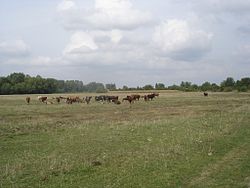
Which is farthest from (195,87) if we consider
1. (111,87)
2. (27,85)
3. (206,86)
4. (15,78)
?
(15,78)

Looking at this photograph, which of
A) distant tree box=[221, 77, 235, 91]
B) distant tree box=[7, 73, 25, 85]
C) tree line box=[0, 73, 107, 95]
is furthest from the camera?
distant tree box=[221, 77, 235, 91]

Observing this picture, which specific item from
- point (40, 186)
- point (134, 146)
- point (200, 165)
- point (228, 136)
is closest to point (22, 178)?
point (40, 186)

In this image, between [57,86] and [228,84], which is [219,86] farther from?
[57,86]

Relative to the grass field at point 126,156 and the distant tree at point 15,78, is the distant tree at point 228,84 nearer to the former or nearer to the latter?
Result: the distant tree at point 15,78

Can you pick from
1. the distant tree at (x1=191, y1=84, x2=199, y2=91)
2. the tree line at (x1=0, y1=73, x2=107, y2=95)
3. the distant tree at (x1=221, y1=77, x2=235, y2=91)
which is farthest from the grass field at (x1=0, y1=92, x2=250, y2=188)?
the distant tree at (x1=191, y1=84, x2=199, y2=91)

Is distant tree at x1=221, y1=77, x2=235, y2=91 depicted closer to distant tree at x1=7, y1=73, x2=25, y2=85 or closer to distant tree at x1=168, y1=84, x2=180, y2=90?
distant tree at x1=168, y1=84, x2=180, y2=90

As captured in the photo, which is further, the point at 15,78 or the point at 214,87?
the point at 214,87

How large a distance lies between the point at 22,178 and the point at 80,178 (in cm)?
168

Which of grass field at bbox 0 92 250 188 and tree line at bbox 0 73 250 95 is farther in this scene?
tree line at bbox 0 73 250 95

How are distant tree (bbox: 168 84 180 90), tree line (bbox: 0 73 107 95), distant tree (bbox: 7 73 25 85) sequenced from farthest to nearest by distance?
distant tree (bbox: 168 84 180 90)
distant tree (bbox: 7 73 25 85)
tree line (bbox: 0 73 107 95)

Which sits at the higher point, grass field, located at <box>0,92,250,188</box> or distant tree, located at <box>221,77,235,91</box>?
distant tree, located at <box>221,77,235,91</box>

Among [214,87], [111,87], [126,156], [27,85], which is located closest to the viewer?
[126,156]

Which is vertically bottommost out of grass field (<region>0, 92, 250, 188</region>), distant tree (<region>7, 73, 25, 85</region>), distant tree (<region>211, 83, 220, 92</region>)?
grass field (<region>0, 92, 250, 188</region>)

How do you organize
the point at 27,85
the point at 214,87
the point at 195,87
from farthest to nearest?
the point at 195,87, the point at 214,87, the point at 27,85
